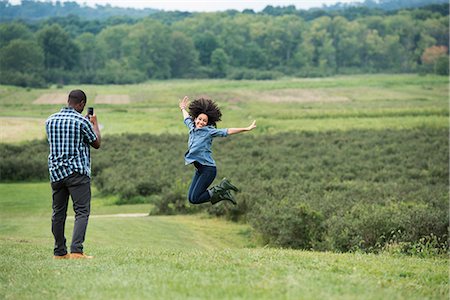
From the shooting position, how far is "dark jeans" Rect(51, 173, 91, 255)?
39.4 feet

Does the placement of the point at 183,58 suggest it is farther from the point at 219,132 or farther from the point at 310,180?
the point at 219,132

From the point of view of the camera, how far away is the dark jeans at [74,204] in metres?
12.0

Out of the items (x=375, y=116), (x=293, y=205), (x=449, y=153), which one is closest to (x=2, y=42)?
(x=375, y=116)

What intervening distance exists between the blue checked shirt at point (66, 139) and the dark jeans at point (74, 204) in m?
0.14

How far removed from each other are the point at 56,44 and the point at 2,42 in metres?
12.2

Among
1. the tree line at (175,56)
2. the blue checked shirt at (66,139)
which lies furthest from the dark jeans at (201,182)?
the tree line at (175,56)

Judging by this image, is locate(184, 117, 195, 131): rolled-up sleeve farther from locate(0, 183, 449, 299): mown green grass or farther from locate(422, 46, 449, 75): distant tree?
locate(422, 46, 449, 75): distant tree

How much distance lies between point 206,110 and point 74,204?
2951 millimetres

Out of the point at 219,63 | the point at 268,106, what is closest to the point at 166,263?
the point at 268,106

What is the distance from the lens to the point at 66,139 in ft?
38.9

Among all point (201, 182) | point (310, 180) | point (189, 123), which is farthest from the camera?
point (310, 180)

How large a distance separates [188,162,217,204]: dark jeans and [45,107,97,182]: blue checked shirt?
85.1 inches

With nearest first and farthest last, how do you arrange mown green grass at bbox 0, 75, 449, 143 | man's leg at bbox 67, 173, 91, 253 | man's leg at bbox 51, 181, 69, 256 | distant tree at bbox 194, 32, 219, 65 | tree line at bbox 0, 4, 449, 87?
1. man's leg at bbox 67, 173, 91, 253
2. man's leg at bbox 51, 181, 69, 256
3. mown green grass at bbox 0, 75, 449, 143
4. tree line at bbox 0, 4, 449, 87
5. distant tree at bbox 194, 32, 219, 65

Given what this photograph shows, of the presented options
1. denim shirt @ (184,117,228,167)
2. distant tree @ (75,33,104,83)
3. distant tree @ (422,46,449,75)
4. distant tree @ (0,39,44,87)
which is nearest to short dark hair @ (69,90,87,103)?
denim shirt @ (184,117,228,167)
